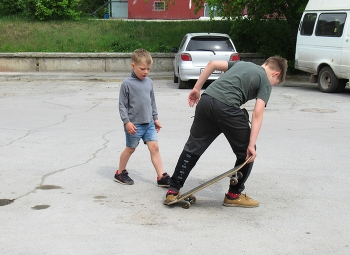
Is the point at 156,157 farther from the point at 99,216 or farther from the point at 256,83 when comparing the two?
the point at 256,83

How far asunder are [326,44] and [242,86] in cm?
1036

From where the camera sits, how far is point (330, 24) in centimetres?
1459

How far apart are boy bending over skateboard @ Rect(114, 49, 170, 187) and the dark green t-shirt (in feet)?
3.19

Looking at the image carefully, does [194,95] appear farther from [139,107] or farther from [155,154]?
[155,154]

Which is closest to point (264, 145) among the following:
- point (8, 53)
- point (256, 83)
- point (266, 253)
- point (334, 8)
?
point (256, 83)

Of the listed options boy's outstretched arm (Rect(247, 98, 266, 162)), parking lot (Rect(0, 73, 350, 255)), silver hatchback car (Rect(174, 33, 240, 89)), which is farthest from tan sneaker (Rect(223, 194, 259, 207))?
silver hatchback car (Rect(174, 33, 240, 89))

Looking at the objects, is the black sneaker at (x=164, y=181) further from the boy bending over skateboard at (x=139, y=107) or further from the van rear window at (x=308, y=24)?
the van rear window at (x=308, y=24)

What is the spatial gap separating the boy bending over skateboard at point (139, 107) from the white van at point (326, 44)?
904cm

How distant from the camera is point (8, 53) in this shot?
20.0 metres

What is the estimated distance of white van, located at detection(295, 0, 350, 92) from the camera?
13961 mm

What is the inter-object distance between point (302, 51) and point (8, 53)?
10.5m

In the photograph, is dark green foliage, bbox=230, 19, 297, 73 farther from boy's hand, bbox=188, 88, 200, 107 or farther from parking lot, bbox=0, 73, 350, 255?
boy's hand, bbox=188, 88, 200, 107

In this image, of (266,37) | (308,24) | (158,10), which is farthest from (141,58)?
(158,10)

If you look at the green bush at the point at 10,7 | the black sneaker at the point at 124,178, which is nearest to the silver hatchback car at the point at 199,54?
the black sneaker at the point at 124,178
